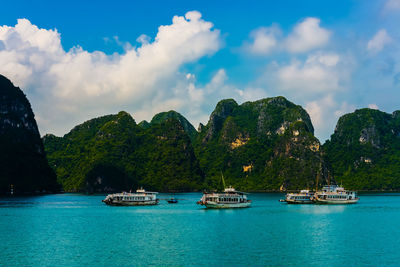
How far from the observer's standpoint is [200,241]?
58344mm

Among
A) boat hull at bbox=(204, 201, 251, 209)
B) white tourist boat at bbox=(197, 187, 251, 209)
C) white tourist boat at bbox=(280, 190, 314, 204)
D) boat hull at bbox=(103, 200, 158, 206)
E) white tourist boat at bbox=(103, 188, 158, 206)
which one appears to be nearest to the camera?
boat hull at bbox=(204, 201, 251, 209)

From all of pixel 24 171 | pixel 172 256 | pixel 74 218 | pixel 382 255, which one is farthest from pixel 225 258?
pixel 24 171

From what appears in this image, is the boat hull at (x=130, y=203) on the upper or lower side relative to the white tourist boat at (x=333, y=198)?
lower

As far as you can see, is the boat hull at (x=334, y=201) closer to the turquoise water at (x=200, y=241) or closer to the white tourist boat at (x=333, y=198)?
the white tourist boat at (x=333, y=198)

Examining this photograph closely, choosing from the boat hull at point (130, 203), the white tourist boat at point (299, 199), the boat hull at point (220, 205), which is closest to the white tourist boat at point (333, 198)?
the white tourist boat at point (299, 199)

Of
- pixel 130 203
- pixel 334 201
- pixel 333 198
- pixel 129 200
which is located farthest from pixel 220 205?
pixel 333 198

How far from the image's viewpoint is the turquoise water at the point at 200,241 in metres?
46.3

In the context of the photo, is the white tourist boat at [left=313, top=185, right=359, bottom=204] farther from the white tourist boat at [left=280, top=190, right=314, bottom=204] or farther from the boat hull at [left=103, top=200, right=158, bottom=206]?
the boat hull at [left=103, top=200, right=158, bottom=206]

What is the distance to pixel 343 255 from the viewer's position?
160ft

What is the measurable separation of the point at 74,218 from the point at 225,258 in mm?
50253

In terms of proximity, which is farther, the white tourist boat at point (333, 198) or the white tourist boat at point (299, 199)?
the white tourist boat at point (299, 199)

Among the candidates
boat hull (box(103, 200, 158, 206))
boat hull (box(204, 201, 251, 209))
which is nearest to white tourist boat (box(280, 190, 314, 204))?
boat hull (box(204, 201, 251, 209))

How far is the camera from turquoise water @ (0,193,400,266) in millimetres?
46316

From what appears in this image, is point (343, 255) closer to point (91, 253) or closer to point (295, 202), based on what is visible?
point (91, 253)
